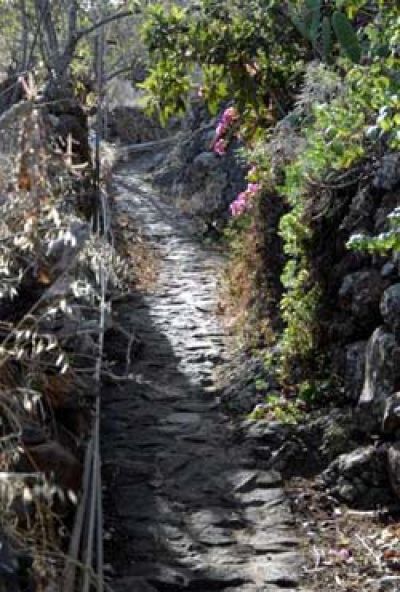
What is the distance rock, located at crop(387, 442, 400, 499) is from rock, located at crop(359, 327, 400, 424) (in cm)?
28

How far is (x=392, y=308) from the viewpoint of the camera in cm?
531

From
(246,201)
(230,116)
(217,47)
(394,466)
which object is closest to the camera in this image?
(394,466)

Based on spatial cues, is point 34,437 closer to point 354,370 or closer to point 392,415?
point 392,415

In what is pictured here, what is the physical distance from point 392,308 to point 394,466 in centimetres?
96

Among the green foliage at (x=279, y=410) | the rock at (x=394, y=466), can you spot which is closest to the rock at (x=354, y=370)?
the green foliage at (x=279, y=410)

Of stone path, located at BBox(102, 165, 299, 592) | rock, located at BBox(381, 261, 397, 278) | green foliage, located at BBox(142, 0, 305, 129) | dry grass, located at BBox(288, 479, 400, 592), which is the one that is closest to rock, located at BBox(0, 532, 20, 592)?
stone path, located at BBox(102, 165, 299, 592)

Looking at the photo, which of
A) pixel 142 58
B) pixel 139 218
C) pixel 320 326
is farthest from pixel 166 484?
pixel 142 58

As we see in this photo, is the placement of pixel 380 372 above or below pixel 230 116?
below

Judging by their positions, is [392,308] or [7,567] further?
[392,308]

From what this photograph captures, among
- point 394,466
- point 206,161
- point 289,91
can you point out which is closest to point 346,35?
point 394,466

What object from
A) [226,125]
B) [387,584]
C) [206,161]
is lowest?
[387,584]

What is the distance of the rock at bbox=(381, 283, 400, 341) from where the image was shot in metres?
5.26

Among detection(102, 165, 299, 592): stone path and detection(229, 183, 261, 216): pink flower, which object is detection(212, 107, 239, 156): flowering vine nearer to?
detection(229, 183, 261, 216): pink flower

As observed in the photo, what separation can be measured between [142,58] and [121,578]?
2038cm
